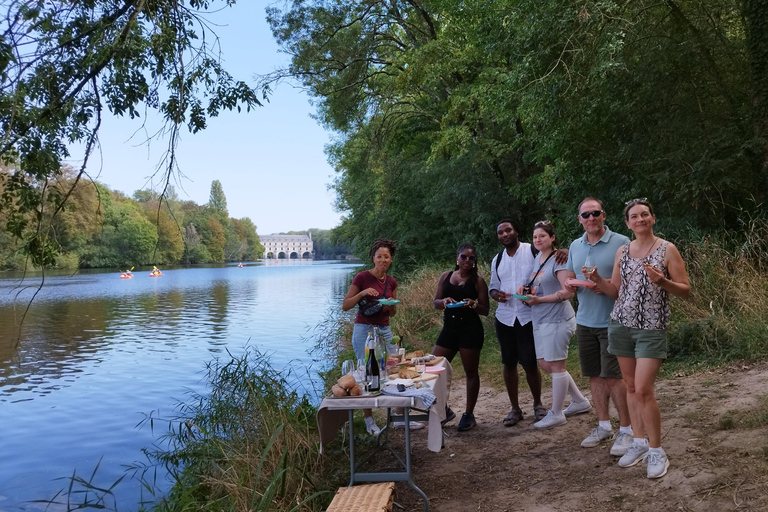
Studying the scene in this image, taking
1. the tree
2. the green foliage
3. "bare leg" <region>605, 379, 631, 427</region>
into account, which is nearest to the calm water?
the tree

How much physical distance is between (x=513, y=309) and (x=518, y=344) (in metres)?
0.32

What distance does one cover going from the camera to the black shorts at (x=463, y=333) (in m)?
5.68

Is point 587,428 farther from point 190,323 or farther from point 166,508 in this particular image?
point 190,323

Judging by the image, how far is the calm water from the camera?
7.37 metres

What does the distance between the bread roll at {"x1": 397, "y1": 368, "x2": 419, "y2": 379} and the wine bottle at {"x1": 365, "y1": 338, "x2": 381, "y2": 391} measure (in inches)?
12.3

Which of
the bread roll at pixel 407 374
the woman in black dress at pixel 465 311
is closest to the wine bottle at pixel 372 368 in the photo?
the bread roll at pixel 407 374

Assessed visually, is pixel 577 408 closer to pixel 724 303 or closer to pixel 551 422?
pixel 551 422

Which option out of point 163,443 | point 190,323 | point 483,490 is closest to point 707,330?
point 483,490

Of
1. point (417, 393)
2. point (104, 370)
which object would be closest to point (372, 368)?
point (417, 393)

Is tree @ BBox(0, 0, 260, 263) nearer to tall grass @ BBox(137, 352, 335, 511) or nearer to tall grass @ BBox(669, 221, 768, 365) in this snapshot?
tall grass @ BBox(137, 352, 335, 511)

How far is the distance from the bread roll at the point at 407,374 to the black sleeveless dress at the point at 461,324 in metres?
1.07

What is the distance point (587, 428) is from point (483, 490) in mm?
1468

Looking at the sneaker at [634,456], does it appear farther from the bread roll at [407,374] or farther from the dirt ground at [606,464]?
the bread roll at [407,374]

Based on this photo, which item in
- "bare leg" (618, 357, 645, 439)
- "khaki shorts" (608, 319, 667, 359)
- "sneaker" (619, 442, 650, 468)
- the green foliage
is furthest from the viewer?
the green foliage
